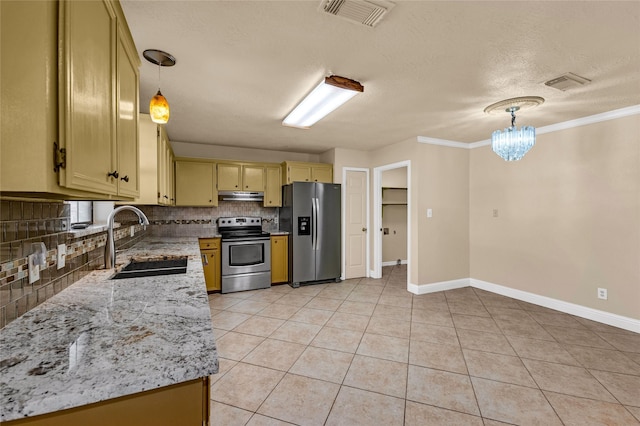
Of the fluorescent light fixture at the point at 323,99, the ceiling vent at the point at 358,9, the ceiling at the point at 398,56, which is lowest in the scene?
the fluorescent light fixture at the point at 323,99

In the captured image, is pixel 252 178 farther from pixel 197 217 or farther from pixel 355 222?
pixel 355 222

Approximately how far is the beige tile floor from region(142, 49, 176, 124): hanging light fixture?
1.87 meters

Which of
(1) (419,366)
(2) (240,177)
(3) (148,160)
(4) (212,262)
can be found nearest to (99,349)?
(3) (148,160)

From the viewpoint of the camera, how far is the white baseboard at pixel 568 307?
9.72 ft

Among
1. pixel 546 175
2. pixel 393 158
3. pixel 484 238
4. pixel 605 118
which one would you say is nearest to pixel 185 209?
pixel 393 158

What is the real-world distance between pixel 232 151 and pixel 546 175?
466cm

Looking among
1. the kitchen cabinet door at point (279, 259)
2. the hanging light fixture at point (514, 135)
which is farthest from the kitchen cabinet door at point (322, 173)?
the hanging light fixture at point (514, 135)

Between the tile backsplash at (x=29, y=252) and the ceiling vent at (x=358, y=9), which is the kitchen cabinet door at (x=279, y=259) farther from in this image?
the ceiling vent at (x=358, y=9)

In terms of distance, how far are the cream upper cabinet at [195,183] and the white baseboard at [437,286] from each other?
331 cm

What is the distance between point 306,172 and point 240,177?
1.10 metres

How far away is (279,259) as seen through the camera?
461 centimetres

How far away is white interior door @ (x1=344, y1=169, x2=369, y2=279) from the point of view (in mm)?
4992

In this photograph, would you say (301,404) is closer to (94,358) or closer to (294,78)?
(94,358)

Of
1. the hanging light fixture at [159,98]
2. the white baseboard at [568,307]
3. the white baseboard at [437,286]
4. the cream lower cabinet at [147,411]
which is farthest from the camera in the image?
the white baseboard at [437,286]
